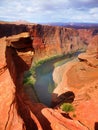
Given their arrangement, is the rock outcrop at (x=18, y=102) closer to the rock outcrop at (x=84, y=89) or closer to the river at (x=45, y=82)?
the rock outcrop at (x=84, y=89)

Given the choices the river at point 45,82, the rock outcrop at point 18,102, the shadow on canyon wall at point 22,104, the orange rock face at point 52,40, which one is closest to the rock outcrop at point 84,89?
the river at point 45,82

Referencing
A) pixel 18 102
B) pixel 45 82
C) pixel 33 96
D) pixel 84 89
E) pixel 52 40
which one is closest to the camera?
pixel 18 102

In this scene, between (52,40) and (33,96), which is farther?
(52,40)

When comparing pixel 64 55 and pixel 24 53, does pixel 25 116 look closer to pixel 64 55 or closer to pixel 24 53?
pixel 24 53

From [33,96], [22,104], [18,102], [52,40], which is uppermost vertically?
[18,102]

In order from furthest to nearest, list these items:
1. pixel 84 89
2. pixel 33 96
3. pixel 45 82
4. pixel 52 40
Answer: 1. pixel 52 40
2. pixel 45 82
3. pixel 33 96
4. pixel 84 89

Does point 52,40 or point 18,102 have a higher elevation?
point 18,102

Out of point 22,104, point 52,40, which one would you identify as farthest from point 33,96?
point 52,40

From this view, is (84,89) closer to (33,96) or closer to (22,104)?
(33,96)

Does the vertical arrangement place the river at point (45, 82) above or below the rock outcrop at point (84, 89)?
below

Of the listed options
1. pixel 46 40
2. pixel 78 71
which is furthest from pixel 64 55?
pixel 78 71
